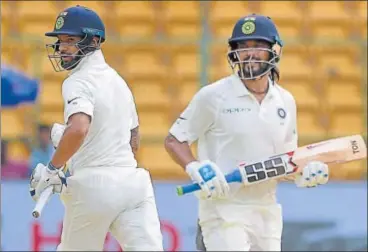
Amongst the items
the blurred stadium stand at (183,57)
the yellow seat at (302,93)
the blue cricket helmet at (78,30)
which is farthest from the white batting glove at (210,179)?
the yellow seat at (302,93)

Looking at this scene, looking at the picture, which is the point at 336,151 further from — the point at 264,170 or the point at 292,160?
the point at 264,170

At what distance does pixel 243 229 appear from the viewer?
18.1ft

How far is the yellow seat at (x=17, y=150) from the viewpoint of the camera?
31.0ft

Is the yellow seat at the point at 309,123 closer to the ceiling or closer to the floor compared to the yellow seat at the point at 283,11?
closer to the floor

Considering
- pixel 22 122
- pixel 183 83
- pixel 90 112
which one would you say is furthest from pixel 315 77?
pixel 90 112

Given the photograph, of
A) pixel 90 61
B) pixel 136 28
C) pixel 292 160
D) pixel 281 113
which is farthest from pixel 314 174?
pixel 136 28

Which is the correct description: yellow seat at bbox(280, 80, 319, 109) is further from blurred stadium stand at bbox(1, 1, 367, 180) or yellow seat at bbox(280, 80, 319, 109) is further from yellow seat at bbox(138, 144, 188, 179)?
yellow seat at bbox(138, 144, 188, 179)

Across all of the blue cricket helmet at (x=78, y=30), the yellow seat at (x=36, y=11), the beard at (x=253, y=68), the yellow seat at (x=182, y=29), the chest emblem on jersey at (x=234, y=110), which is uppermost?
the yellow seat at (x=36, y=11)

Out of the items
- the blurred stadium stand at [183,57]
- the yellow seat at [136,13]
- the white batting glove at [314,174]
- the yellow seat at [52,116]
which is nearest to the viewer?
the white batting glove at [314,174]

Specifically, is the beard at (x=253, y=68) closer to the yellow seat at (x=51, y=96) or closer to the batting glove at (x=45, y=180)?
the batting glove at (x=45, y=180)

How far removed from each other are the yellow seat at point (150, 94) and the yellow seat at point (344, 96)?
136 centimetres

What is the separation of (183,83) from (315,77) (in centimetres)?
110

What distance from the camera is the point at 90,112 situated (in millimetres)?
5160

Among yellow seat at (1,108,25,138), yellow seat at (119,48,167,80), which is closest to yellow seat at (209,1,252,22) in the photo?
yellow seat at (119,48,167,80)
